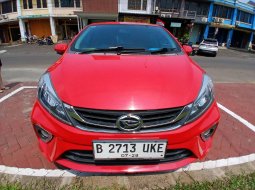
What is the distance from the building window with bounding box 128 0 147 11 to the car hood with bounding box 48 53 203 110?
26.8 m

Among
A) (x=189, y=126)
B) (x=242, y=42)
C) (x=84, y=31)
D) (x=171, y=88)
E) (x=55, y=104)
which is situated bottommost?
(x=242, y=42)

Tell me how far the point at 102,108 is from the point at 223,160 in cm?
180

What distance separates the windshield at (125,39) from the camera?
3.08 metres

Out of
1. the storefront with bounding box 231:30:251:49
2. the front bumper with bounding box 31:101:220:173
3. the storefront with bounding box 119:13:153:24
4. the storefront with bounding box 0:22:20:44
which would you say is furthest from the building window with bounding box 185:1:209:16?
the front bumper with bounding box 31:101:220:173

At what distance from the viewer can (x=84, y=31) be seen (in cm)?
358

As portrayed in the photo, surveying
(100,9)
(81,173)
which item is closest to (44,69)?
(81,173)

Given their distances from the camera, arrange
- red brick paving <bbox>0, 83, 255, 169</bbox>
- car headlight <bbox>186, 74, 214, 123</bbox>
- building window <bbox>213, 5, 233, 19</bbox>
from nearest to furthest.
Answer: car headlight <bbox>186, 74, 214, 123</bbox>, red brick paving <bbox>0, 83, 255, 169</bbox>, building window <bbox>213, 5, 233, 19</bbox>

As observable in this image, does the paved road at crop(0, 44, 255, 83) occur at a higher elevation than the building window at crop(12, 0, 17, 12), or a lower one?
lower

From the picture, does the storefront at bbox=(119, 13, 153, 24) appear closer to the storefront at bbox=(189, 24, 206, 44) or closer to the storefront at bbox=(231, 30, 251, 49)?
the storefront at bbox=(189, 24, 206, 44)

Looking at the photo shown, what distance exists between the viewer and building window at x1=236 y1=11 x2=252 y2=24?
37.8 meters

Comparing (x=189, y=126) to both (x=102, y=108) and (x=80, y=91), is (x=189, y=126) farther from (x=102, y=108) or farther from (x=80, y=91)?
(x=80, y=91)

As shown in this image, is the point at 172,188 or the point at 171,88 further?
the point at 172,188

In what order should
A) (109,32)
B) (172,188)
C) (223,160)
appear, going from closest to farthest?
(172,188)
(223,160)
(109,32)

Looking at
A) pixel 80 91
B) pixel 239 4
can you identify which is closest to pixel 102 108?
pixel 80 91
